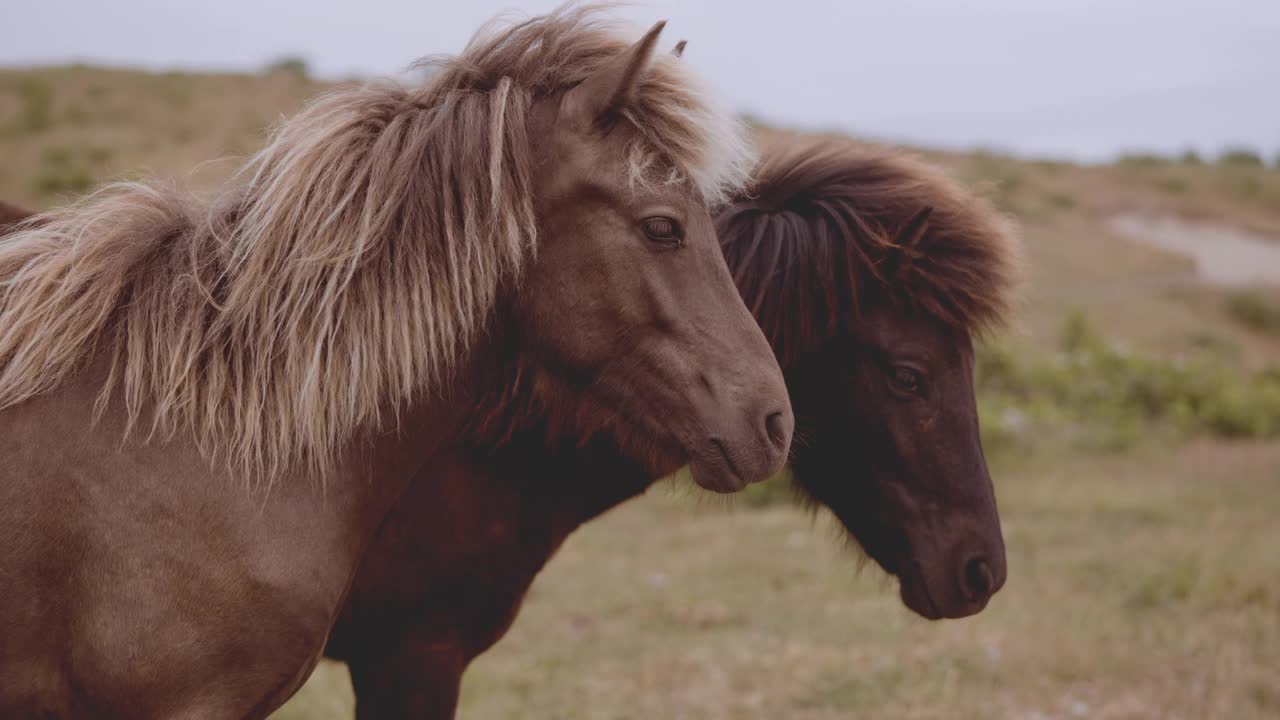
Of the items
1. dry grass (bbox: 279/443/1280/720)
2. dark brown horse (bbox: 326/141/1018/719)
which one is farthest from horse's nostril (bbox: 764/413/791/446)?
dry grass (bbox: 279/443/1280/720)

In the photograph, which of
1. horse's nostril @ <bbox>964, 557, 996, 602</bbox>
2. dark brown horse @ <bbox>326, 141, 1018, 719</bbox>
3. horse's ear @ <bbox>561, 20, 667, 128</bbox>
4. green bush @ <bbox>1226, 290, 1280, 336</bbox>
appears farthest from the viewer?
green bush @ <bbox>1226, 290, 1280, 336</bbox>

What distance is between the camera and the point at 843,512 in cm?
358

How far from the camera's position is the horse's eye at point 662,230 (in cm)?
235

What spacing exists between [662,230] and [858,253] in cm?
133

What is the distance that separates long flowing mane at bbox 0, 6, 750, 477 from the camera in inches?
89.0

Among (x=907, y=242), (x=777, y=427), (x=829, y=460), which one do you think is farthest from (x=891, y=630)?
(x=777, y=427)

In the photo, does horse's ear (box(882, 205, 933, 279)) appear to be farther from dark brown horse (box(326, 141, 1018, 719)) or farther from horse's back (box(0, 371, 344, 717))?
horse's back (box(0, 371, 344, 717))

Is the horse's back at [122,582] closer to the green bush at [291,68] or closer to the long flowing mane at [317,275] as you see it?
the long flowing mane at [317,275]

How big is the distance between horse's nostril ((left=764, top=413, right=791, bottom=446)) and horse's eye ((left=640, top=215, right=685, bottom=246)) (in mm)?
472

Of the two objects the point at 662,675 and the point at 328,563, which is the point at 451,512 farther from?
the point at 662,675

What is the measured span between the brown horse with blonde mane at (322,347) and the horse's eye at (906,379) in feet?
3.74

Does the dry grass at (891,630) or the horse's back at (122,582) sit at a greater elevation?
the horse's back at (122,582)

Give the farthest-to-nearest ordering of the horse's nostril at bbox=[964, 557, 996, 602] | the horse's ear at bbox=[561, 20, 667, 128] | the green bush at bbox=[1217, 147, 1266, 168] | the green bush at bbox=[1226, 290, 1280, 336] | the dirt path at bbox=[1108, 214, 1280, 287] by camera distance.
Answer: the green bush at bbox=[1217, 147, 1266, 168], the dirt path at bbox=[1108, 214, 1280, 287], the green bush at bbox=[1226, 290, 1280, 336], the horse's nostril at bbox=[964, 557, 996, 602], the horse's ear at bbox=[561, 20, 667, 128]

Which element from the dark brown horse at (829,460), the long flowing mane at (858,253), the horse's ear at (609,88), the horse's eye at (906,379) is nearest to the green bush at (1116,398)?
the long flowing mane at (858,253)
